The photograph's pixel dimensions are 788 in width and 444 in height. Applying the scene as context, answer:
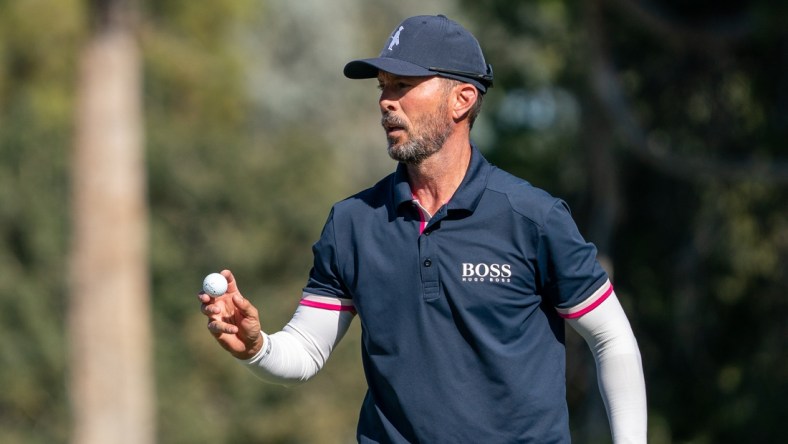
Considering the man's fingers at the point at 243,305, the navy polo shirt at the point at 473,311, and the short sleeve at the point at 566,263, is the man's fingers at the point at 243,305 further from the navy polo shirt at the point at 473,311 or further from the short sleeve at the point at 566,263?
the short sleeve at the point at 566,263

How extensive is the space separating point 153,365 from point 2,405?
2403mm

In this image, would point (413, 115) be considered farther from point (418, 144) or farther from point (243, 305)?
point (243, 305)

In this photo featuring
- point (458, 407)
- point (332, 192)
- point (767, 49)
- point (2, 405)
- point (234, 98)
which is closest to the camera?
point (458, 407)

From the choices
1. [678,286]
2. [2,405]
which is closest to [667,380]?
[678,286]

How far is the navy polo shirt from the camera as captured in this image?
392cm

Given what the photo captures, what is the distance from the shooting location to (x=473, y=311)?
3930mm

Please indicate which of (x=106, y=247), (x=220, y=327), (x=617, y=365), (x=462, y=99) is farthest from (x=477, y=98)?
(x=106, y=247)

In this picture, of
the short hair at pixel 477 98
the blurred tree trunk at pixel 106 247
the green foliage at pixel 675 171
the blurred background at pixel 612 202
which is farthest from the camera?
the blurred tree trunk at pixel 106 247

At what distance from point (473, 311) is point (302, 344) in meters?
0.58

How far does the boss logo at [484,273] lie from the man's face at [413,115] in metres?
0.36

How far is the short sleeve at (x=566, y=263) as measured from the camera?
3938 millimetres

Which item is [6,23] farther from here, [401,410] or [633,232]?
[401,410]

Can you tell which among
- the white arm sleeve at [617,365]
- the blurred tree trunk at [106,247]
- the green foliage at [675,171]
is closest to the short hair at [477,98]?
the white arm sleeve at [617,365]

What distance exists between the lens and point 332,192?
27469 millimetres
